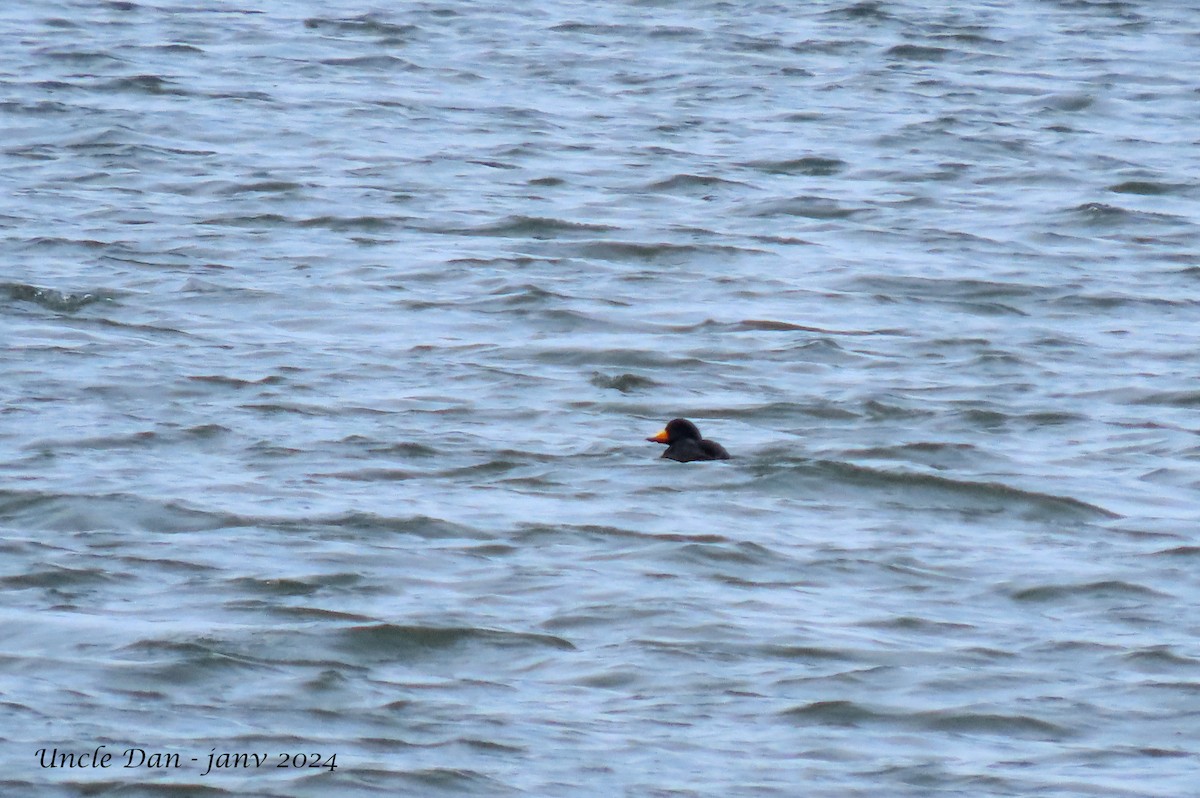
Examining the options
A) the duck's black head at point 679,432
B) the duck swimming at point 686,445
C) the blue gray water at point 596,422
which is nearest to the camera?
the blue gray water at point 596,422

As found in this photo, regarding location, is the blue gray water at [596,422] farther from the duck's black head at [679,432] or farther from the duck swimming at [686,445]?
the duck's black head at [679,432]

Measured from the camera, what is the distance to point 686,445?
428 inches

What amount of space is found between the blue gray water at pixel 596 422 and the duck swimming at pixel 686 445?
11cm

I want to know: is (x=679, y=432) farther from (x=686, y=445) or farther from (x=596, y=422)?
(x=596, y=422)

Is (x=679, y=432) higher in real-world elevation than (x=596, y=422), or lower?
higher

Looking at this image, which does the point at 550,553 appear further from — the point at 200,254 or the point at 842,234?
the point at 842,234

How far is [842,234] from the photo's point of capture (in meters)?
16.9

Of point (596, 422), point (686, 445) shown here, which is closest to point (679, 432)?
point (686, 445)

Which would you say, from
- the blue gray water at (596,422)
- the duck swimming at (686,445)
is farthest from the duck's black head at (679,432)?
the blue gray water at (596,422)

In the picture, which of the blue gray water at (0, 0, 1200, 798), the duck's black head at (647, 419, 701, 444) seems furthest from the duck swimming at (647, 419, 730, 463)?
the blue gray water at (0, 0, 1200, 798)

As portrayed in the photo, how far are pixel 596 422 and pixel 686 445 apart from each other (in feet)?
3.69

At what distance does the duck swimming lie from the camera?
10.8m

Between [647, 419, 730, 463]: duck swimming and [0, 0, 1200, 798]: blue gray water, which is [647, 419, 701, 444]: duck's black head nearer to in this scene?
[647, 419, 730, 463]: duck swimming

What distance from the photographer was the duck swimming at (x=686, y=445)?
10820 millimetres
